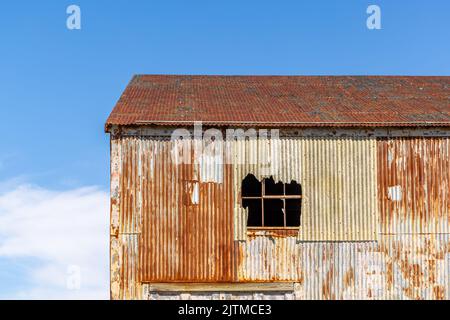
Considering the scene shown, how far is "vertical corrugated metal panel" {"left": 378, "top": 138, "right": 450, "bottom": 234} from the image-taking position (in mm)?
17391

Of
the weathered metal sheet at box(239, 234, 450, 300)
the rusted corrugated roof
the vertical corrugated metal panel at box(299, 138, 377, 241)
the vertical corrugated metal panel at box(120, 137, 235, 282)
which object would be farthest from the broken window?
the rusted corrugated roof

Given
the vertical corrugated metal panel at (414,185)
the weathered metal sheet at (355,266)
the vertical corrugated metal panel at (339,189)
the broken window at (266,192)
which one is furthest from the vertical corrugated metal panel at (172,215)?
the vertical corrugated metal panel at (414,185)

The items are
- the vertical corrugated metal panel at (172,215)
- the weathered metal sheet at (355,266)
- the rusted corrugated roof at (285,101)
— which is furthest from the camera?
the rusted corrugated roof at (285,101)

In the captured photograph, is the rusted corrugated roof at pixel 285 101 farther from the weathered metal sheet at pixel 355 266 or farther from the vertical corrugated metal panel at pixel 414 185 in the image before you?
the weathered metal sheet at pixel 355 266

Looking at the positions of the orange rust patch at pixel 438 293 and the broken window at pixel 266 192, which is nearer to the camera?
the broken window at pixel 266 192

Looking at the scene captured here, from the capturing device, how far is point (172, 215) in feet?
55.7

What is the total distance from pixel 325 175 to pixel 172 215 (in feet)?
14.7

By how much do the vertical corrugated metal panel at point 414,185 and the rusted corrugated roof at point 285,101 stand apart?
0.72 m

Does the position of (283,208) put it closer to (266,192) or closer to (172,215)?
(266,192)

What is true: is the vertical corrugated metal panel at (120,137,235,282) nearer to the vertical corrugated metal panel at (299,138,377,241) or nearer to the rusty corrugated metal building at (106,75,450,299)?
the rusty corrugated metal building at (106,75,450,299)

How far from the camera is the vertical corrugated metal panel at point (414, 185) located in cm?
1739

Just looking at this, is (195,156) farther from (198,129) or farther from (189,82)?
(189,82)
